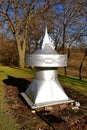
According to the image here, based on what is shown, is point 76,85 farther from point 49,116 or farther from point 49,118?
point 49,118

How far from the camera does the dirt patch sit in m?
4.41

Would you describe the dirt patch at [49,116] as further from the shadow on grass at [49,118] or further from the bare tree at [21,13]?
the bare tree at [21,13]

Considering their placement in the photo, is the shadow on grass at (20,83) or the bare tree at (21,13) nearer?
the shadow on grass at (20,83)

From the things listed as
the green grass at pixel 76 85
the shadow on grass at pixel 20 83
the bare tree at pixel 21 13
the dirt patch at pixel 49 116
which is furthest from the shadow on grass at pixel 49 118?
the bare tree at pixel 21 13

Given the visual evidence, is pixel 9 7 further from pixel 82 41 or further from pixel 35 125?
pixel 35 125

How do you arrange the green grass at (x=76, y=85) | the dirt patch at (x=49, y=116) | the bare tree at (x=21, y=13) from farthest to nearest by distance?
the bare tree at (x=21, y=13), the green grass at (x=76, y=85), the dirt patch at (x=49, y=116)

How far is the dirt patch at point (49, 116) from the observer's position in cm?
441

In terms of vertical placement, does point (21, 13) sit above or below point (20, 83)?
above

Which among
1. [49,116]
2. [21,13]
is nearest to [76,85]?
[49,116]

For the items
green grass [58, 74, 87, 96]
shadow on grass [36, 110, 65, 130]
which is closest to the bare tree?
green grass [58, 74, 87, 96]

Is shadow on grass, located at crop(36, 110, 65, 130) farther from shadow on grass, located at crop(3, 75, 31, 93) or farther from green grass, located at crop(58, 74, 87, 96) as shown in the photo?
shadow on grass, located at crop(3, 75, 31, 93)

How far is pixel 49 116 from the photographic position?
509 centimetres

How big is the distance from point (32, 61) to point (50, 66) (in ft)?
1.78

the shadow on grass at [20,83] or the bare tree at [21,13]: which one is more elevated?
the bare tree at [21,13]
